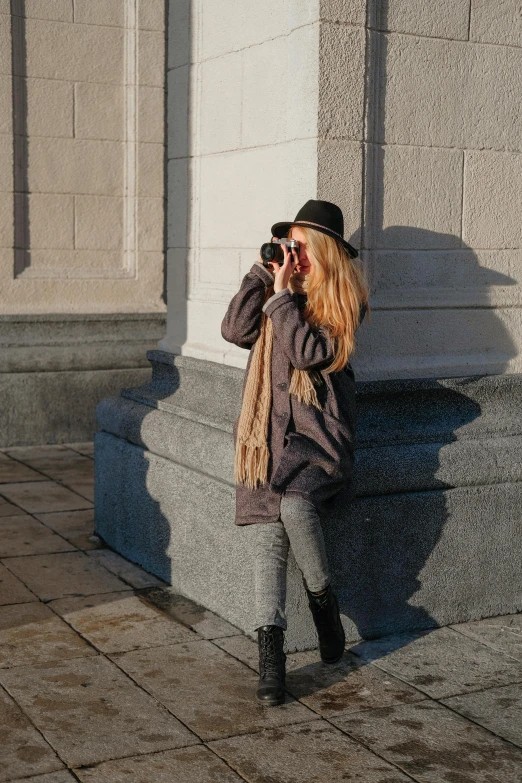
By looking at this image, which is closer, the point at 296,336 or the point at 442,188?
the point at 296,336

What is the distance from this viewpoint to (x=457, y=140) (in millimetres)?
4863

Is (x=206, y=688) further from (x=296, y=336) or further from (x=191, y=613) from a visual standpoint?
(x=296, y=336)

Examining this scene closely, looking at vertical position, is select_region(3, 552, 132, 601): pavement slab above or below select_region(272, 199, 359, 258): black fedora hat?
below

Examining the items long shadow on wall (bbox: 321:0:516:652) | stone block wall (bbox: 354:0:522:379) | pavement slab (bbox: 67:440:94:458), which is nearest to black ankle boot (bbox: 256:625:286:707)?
long shadow on wall (bbox: 321:0:516:652)

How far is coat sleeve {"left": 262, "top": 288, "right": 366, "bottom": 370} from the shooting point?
4.04 metres

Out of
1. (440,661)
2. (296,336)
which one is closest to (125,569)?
(440,661)

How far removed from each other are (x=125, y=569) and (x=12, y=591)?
0.60 metres

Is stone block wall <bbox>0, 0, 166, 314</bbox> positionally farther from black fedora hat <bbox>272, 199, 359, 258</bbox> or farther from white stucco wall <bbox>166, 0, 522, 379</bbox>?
black fedora hat <bbox>272, 199, 359, 258</bbox>

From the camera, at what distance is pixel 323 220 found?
13.9 feet

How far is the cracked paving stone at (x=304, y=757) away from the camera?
3.38 m

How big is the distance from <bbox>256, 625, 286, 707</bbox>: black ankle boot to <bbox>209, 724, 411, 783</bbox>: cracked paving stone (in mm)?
183

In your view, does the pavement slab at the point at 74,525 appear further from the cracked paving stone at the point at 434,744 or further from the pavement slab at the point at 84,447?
the cracked paving stone at the point at 434,744

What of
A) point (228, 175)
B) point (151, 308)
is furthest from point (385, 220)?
point (151, 308)

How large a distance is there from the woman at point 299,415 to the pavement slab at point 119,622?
0.62m
